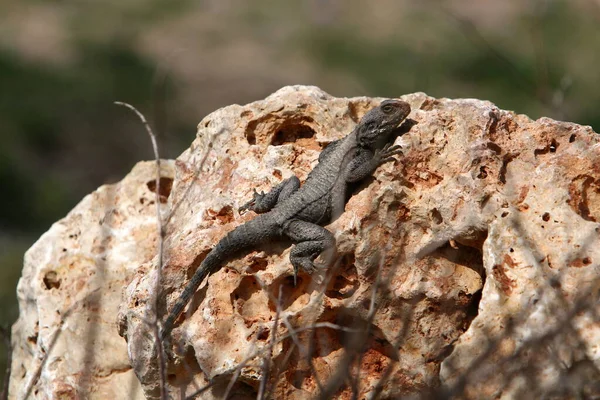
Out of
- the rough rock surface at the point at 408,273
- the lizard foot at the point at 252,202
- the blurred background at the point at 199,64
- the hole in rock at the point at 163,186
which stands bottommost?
the rough rock surface at the point at 408,273

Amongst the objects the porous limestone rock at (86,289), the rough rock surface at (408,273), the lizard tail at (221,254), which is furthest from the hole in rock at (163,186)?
the lizard tail at (221,254)

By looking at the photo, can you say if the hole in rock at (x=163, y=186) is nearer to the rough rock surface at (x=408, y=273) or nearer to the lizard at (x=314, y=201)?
the rough rock surface at (x=408, y=273)

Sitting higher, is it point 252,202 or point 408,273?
point 252,202

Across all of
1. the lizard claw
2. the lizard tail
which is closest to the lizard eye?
the lizard claw

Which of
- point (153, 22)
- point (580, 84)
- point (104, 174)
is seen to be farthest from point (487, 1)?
point (104, 174)

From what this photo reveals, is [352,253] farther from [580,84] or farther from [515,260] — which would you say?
[580,84]

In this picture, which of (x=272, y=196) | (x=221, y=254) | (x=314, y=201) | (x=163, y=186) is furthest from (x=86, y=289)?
(x=314, y=201)

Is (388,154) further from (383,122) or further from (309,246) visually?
(309,246)
